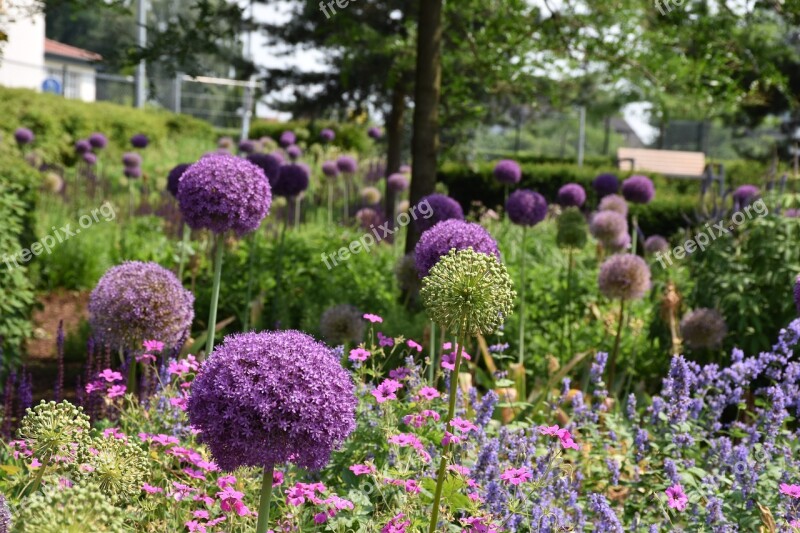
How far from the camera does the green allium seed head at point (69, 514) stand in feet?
4.95

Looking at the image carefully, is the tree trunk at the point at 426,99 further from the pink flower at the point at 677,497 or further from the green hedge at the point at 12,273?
the pink flower at the point at 677,497

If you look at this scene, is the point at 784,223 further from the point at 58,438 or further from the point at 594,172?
the point at 594,172

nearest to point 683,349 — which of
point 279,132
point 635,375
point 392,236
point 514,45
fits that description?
point 635,375

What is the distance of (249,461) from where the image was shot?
209cm

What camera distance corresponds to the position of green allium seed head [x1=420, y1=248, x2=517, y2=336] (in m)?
2.35

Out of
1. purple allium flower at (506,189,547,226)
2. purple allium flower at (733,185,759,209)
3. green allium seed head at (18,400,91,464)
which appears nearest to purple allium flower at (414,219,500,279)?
green allium seed head at (18,400,91,464)

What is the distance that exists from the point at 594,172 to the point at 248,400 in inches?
573

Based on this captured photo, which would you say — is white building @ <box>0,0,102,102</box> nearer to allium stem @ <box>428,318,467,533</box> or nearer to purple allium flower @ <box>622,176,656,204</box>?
purple allium flower @ <box>622,176,656,204</box>

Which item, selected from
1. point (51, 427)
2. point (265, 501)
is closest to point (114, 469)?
point (51, 427)

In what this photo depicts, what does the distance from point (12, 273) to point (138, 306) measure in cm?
242

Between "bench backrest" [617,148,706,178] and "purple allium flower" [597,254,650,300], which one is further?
"bench backrest" [617,148,706,178]

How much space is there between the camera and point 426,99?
668 cm

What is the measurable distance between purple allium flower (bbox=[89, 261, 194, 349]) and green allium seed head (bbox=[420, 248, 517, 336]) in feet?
6.51

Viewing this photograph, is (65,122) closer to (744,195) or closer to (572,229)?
(572,229)
